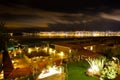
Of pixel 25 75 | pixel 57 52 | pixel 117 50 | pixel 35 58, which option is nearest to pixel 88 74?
pixel 25 75

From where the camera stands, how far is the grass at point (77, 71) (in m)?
9.69

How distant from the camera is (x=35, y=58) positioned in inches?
647

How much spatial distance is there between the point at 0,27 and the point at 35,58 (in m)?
3.57

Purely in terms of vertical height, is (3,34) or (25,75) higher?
(3,34)

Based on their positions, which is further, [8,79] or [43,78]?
[8,79]

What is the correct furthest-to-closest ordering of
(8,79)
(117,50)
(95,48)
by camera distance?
(95,48) → (117,50) → (8,79)

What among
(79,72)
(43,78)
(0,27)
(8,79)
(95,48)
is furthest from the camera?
(95,48)

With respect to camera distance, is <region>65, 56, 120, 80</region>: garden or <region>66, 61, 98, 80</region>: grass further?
<region>66, 61, 98, 80</region>: grass

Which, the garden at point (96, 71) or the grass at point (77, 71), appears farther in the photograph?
the grass at point (77, 71)

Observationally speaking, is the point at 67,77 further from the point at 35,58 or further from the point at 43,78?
the point at 35,58

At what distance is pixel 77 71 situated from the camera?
36.0 feet

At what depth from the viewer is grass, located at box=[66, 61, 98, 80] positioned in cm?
969

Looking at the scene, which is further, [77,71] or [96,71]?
[77,71]

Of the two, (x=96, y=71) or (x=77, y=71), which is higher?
(x=96, y=71)
